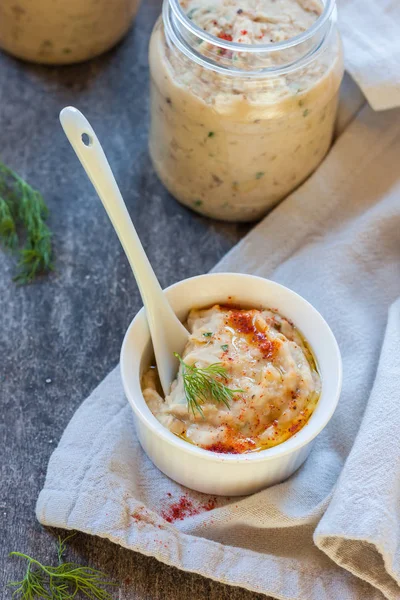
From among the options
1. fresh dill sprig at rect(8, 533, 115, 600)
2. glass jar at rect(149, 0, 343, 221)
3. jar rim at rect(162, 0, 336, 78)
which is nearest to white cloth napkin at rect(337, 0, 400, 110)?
glass jar at rect(149, 0, 343, 221)

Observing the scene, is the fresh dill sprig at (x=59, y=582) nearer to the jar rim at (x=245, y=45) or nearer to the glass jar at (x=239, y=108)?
the glass jar at (x=239, y=108)

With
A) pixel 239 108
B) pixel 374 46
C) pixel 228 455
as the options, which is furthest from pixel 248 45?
pixel 228 455

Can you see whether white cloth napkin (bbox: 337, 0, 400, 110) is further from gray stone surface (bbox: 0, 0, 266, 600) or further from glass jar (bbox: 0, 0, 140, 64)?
glass jar (bbox: 0, 0, 140, 64)

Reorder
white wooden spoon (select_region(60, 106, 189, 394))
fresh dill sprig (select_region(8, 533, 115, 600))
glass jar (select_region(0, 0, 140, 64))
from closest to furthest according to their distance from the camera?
white wooden spoon (select_region(60, 106, 189, 394)) < fresh dill sprig (select_region(8, 533, 115, 600)) < glass jar (select_region(0, 0, 140, 64))

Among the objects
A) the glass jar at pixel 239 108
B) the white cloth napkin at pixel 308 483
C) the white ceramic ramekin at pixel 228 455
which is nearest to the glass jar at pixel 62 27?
the glass jar at pixel 239 108

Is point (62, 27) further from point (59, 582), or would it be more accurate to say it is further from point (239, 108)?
point (59, 582)
